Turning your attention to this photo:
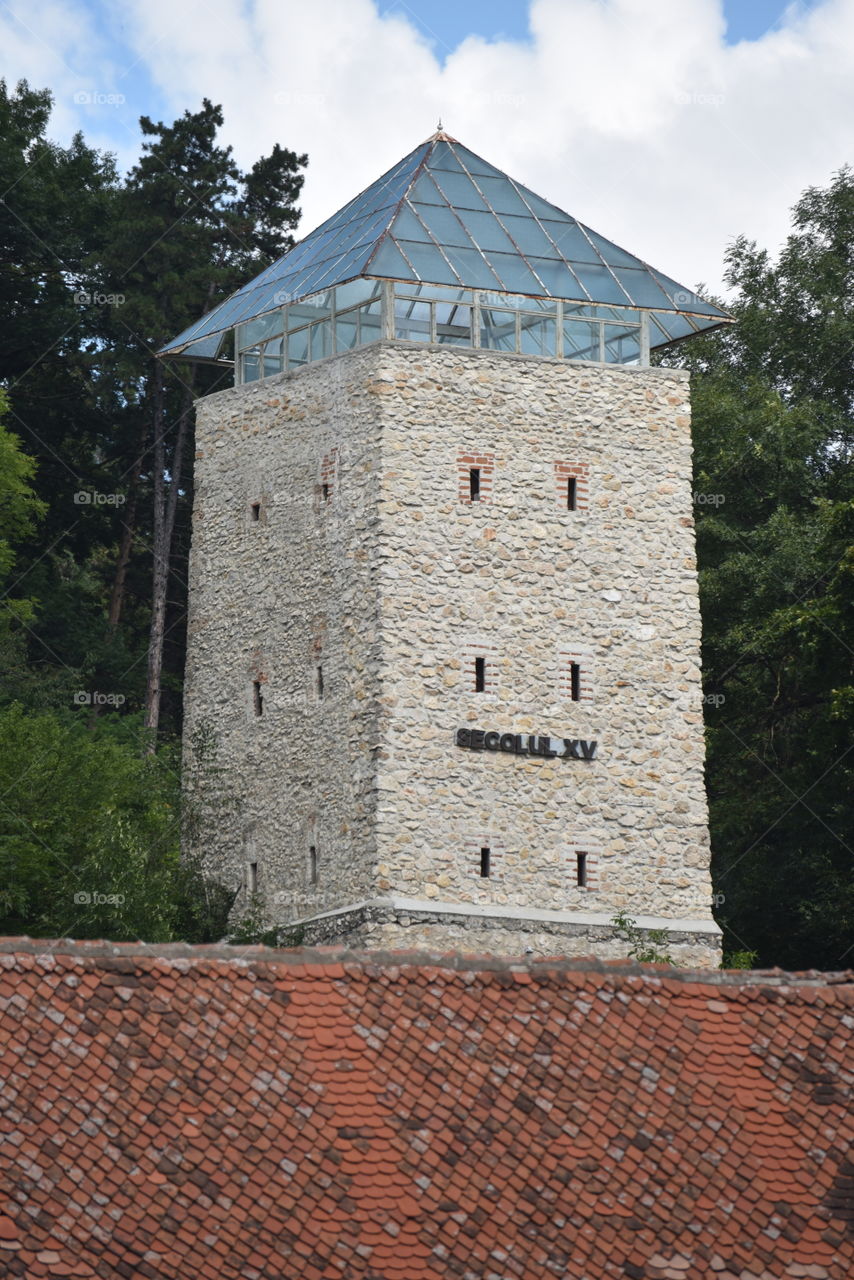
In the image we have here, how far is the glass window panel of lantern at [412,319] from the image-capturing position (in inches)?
1412

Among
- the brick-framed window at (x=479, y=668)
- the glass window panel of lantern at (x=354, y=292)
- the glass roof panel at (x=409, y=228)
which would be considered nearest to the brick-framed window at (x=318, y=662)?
the brick-framed window at (x=479, y=668)

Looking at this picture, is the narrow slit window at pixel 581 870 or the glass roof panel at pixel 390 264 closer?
the narrow slit window at pixel 581 870

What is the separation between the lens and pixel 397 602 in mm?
34500

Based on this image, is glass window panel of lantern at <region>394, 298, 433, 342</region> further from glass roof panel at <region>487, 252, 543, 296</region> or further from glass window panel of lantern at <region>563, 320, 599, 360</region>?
glass window panel of lantern at <region>563, 320, 599, 360</region>

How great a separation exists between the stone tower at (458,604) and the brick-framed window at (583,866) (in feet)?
0.10

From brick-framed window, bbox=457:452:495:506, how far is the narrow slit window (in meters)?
5.05

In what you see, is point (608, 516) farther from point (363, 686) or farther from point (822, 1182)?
point (822, 1182)

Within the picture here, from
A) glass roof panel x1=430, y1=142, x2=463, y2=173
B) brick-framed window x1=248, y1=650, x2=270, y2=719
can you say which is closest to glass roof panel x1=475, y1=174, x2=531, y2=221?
glass roof panel x1=430, y1=142, x2=463, y2=173

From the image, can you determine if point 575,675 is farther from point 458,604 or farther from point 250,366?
point 250,366

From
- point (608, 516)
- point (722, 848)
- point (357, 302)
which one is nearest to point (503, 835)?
point (608, 516)

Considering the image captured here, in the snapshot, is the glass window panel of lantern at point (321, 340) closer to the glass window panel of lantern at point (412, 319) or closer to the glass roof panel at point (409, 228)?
the glass window panel of lantern at point (412, 319)

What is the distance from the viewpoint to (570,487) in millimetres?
35781

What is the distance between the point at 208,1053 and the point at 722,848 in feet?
73.7

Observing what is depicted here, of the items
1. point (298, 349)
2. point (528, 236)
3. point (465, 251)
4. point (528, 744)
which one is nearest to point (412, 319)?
point (465, 251)
